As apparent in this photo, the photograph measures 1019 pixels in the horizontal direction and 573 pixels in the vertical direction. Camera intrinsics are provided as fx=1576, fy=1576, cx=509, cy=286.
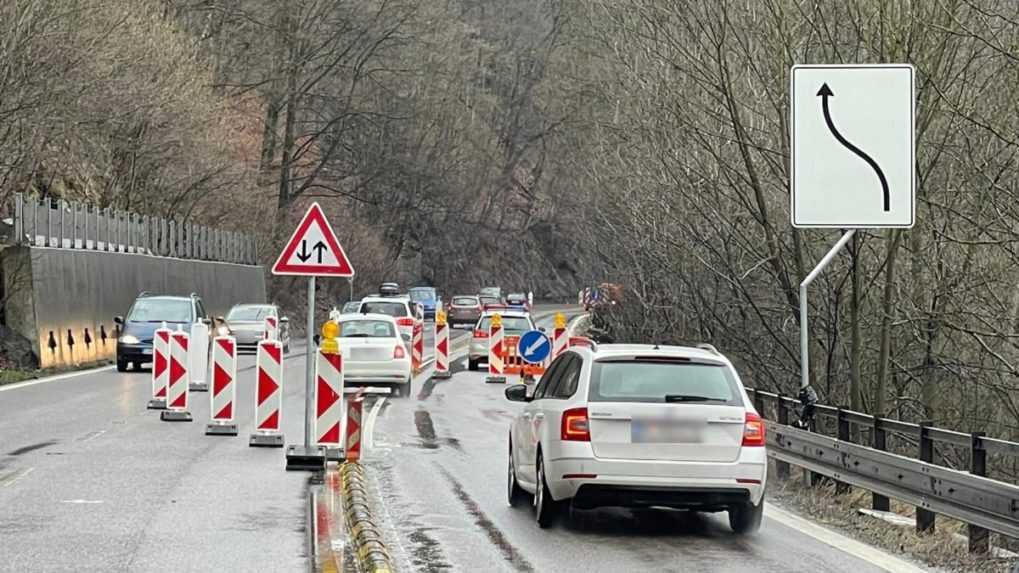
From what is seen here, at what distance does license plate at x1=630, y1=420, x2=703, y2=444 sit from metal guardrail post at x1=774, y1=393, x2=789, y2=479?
3777 mm

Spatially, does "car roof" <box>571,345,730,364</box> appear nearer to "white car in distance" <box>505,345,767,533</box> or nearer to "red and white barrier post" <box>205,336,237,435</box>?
"white car in distance" <box>505,345,767,533</box>

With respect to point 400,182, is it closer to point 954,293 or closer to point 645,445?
point 954,293

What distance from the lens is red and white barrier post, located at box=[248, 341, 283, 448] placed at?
17.6 m

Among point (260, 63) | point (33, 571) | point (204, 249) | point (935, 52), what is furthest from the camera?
point (260, 63)

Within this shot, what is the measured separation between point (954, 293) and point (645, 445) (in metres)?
8.24

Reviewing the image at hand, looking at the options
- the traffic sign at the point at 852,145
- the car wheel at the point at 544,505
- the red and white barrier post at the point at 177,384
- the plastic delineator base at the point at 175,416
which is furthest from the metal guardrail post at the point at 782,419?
the plastic delineator base at the point at 175,416

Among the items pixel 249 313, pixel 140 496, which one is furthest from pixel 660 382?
pixel 249 313

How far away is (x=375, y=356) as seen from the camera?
2872 centimetres

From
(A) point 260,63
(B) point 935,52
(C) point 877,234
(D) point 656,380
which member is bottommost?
(D) point 656,380

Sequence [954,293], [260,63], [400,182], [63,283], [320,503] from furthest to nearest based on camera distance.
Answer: [400,182] → [260,63] → [63,283] → [954,293] → [320,503]

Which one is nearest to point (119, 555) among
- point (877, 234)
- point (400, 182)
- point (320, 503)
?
point (320, 503)

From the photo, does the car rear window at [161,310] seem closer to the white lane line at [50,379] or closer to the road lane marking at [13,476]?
the white lane line at [50,379]

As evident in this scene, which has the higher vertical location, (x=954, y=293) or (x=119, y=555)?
(x=954, y=293)

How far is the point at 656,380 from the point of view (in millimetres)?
11930
